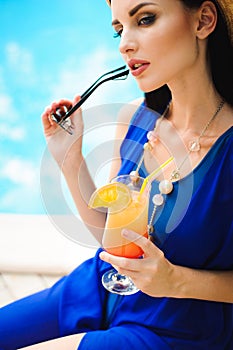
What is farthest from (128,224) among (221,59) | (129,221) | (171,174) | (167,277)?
(221,59)

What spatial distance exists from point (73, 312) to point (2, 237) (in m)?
1.48

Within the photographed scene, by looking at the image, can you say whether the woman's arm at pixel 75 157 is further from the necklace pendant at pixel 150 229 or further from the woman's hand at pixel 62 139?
the necklace pendant at pixel 150 229

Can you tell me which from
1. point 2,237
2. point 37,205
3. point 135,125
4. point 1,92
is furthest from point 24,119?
point 135,125

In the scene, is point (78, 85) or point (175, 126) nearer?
point (175, 126)

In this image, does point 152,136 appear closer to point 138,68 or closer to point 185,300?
point 138,68

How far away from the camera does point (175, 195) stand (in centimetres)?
144

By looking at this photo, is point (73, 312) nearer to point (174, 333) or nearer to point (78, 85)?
point (174, 333)

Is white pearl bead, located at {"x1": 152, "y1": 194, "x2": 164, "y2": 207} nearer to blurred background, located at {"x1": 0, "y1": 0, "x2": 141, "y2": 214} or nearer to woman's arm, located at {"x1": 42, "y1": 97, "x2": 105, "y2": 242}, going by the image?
woman's arm, located at {"x1": 42, "y1": 97, "x2": 105, "y2": 242}

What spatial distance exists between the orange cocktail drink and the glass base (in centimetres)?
14

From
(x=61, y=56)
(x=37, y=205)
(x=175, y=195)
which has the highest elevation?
(x=61, y=56)

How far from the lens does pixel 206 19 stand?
4.55 ft

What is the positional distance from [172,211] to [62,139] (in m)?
0.35

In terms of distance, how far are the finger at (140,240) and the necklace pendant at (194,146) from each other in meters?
0.33

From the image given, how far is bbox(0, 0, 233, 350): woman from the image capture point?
135cm
